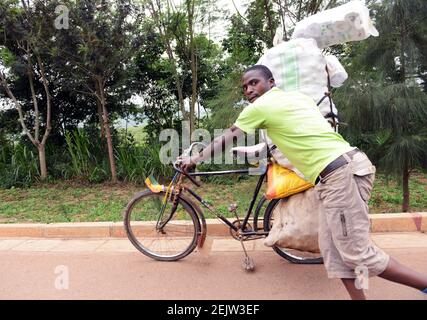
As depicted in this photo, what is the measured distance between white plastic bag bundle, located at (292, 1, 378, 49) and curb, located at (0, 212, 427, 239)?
6.03 ft

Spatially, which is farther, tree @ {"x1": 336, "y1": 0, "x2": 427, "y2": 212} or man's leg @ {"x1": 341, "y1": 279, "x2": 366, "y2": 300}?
tree @ {"x1": 336, "y1": 0, "x2": 427, "y2": 212}

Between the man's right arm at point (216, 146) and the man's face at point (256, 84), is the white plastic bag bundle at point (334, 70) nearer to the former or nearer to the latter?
the man's face at point (256, 84)

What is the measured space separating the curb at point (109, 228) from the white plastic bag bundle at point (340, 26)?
1.84 m

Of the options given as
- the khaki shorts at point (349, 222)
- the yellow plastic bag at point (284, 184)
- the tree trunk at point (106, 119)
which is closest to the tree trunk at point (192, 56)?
the tree trunk at point (106, 119)

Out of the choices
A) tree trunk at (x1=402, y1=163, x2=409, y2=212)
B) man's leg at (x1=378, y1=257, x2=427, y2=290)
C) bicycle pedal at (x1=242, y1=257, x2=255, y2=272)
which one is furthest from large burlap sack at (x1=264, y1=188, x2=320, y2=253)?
tree trunk at (x1=402, y1=163, x2=409, y2=212)

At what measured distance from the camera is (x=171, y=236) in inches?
139

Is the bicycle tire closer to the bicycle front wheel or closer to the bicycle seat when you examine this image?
the bicycle seat

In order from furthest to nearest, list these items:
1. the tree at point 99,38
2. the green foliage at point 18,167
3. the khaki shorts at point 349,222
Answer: the green foliage at point 18,167, the tree at point 99,38, the khaki shorts at point 349,222

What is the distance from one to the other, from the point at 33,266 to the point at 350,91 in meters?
3.46

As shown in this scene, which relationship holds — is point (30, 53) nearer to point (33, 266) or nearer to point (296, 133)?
point (33, 266)

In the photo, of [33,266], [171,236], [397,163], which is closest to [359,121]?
[397,163]

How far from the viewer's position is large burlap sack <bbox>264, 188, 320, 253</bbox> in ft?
8.61

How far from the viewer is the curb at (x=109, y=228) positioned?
3807 millimetres

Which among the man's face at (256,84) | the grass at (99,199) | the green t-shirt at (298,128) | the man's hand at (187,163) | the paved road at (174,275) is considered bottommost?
the paved road at (174,275)
